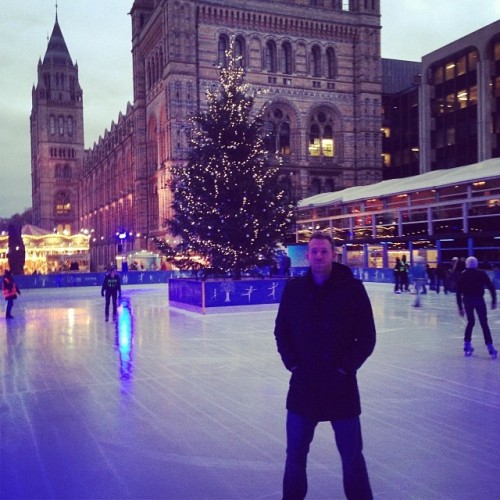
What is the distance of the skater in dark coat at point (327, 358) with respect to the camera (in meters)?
3.06

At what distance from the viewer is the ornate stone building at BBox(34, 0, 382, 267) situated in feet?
143

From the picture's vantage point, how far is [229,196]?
58.1ft

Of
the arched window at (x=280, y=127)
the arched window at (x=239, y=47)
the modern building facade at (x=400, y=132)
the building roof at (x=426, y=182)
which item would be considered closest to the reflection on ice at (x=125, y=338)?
the building roof at (x=426, y=182)

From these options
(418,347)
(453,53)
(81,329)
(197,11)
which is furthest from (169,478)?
(453,53)

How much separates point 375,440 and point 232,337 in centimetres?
677

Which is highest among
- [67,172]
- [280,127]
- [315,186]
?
[67,172]

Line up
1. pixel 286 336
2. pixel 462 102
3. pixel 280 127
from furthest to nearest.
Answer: pixel 280 127
pixel 462 102
pixel 286 336

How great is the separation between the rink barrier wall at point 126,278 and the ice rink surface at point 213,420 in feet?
57.5

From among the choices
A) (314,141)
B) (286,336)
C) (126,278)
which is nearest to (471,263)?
(286,336)

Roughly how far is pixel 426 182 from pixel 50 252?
26.7 meters

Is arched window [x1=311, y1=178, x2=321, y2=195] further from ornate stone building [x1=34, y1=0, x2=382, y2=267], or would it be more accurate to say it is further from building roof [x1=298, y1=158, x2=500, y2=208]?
building roof [x1=298, y1=158, x2=500, y2=208]

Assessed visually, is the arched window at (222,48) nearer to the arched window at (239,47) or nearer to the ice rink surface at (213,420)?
the arched window at (239,47)

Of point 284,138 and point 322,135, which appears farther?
point 322,135

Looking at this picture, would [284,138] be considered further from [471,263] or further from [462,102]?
[471,263]
